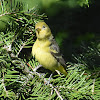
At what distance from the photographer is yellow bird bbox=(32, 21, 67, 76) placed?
2.05 metres

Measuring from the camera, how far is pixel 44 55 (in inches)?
84.7

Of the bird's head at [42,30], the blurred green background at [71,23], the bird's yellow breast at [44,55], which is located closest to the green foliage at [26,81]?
the bird's head at [42,30]

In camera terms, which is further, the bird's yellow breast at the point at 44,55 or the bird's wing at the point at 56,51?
the bird's wing at the point at 56,51

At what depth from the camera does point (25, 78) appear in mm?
1525

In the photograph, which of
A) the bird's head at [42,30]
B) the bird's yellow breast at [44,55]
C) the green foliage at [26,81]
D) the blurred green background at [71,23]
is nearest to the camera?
the green foliage at [26,81]

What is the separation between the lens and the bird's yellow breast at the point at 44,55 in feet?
6.73

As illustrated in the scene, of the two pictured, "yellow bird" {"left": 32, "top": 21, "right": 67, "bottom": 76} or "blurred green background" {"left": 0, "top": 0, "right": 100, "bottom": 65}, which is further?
"blurred green background" {"left": 0, "top": 0, "right": 100, "bottom": 65}

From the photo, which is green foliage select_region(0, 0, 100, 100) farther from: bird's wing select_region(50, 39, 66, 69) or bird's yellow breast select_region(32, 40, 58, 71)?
bird's wing select_region(50, 39, 66, 69)

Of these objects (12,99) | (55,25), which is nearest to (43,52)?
(55,25)

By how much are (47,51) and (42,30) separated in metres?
0.24

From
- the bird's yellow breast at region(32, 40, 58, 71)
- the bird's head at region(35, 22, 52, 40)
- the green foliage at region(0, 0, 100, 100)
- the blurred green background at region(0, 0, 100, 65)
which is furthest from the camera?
the blurred green background at region(0, 0, 100, 65)

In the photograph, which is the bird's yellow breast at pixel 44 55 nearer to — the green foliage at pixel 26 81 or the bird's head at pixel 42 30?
the bird's head at pixel 42 30

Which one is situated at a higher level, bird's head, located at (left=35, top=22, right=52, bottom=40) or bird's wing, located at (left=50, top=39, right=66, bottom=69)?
bird's head, located at (left=35, top=22, right=52, bottom=40)

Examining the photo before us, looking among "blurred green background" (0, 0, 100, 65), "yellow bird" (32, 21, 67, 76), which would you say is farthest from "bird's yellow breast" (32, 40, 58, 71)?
"blurred green background" (0, 0, 100, 65)
